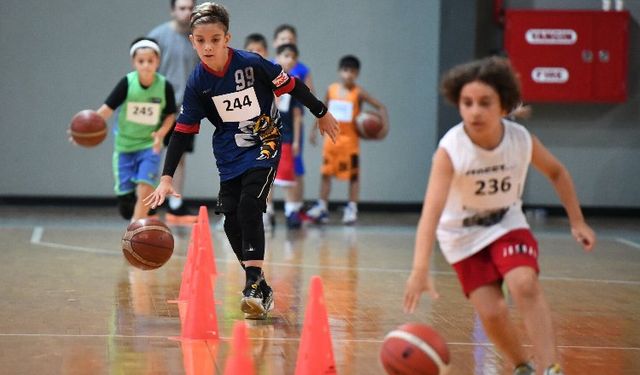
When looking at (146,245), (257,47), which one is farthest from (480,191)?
(257,47)

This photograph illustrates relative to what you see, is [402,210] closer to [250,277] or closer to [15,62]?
[15,62]

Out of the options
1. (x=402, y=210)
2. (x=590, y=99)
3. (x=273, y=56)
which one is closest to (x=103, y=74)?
(x=273, y=56)

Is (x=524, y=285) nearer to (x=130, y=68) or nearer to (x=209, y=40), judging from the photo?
(x=209, y=40)

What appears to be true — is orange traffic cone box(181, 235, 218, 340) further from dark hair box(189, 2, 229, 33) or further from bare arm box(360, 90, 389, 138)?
bare arm box(360, 90, 389, 138)

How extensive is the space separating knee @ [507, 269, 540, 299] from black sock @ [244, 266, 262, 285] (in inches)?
97.1

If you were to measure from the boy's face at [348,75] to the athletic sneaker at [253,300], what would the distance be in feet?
24.9

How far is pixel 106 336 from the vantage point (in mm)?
6387

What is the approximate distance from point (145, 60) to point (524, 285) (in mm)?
6240

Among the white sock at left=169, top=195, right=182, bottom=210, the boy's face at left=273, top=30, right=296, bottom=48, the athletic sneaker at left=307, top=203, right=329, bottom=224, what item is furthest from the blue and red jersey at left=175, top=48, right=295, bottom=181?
the athletic sneaker at left=307, top=203, right=329, bottom=224

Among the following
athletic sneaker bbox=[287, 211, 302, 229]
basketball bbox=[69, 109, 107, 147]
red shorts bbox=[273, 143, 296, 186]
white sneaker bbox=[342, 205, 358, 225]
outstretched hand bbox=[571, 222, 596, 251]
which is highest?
outstretched hand bbox=[571, 222, 596, 251]

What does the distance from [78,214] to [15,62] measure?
2420mm

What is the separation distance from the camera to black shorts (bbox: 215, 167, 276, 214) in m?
7.09

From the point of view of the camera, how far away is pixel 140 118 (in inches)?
411

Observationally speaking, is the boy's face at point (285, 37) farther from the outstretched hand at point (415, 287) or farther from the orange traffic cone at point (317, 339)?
the outstretched hand at point (415, 287)
